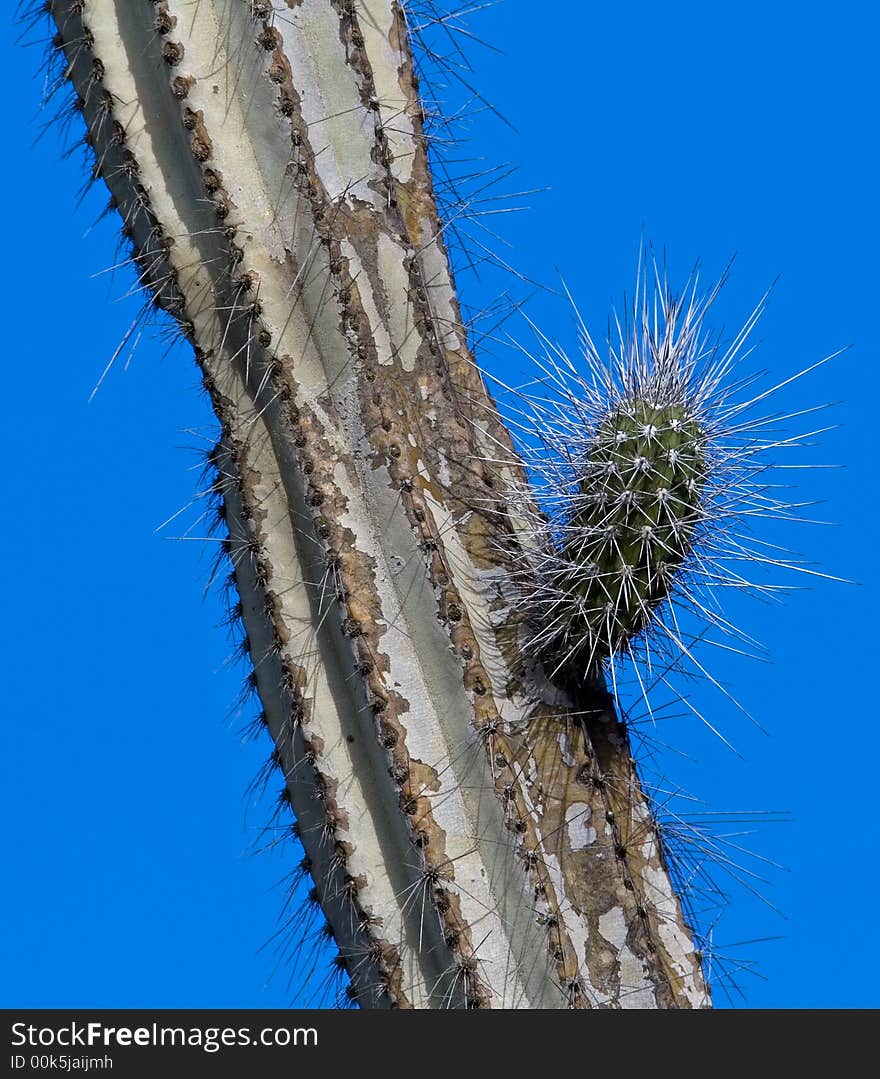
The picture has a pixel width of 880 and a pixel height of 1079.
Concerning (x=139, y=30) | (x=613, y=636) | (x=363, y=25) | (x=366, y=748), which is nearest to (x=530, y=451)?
(x=613, y=636)

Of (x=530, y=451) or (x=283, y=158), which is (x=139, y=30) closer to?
(x=283, y=158)

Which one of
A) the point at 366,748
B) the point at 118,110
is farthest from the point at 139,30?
the point at 366,748

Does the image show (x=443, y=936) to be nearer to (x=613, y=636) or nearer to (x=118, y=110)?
(x=613, y=636)

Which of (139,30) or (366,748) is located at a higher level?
(139,30)
